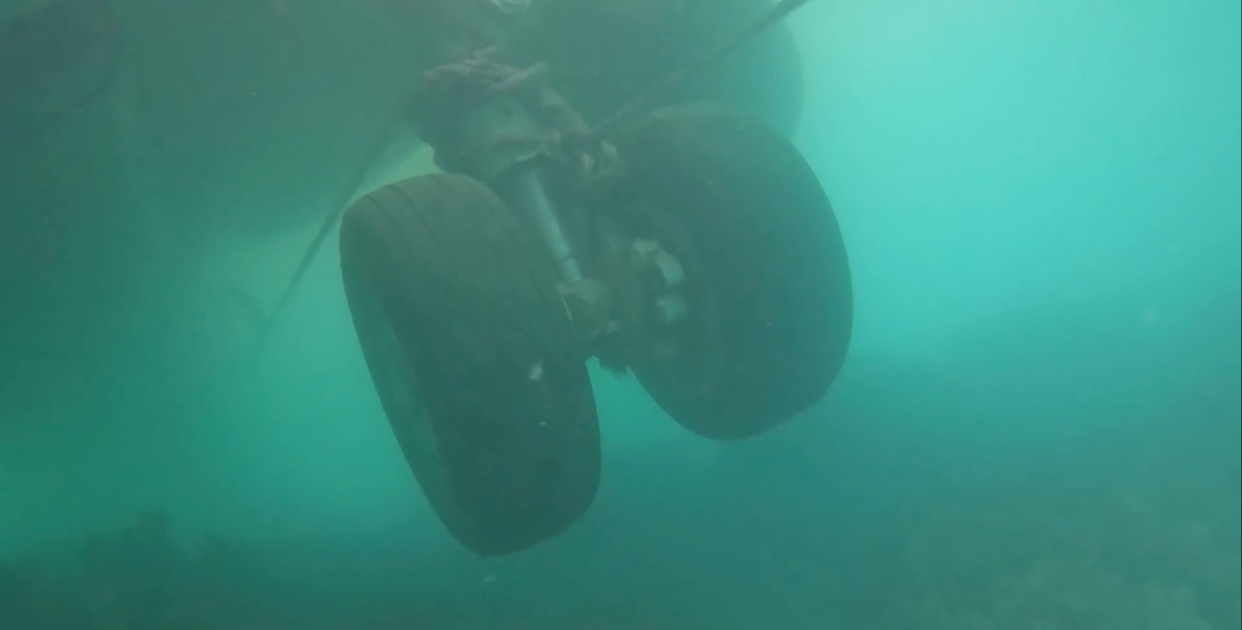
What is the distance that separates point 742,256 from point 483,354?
1181mm

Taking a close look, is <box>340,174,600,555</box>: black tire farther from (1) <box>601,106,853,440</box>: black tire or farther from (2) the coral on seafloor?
(2) the coral on seafloor

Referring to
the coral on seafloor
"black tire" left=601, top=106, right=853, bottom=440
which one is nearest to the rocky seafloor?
the coral on seafloor

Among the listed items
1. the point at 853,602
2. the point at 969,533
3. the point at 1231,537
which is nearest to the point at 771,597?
the point at 853,602

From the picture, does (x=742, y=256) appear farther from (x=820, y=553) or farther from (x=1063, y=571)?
(x=1063, y=571)

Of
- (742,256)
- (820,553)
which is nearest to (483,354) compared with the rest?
(742,256)

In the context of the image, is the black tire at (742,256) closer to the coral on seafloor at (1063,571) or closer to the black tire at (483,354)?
the black tire at (483,354)

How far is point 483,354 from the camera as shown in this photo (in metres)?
2.45

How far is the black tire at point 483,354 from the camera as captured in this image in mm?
2467

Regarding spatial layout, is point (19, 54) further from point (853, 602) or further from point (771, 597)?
point (853, 602)

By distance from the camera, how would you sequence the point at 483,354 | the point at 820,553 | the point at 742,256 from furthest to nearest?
the point at 820,553 < the point at 742,256 < the point at 483,354

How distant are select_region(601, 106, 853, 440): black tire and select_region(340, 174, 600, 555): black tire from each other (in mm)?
685

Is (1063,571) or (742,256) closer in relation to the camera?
(742,256)

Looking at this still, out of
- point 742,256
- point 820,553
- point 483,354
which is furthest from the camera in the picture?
point 820,553

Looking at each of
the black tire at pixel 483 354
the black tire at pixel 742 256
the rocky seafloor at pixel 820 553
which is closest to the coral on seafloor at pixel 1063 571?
the rocky seafloor at pixel 820 553
